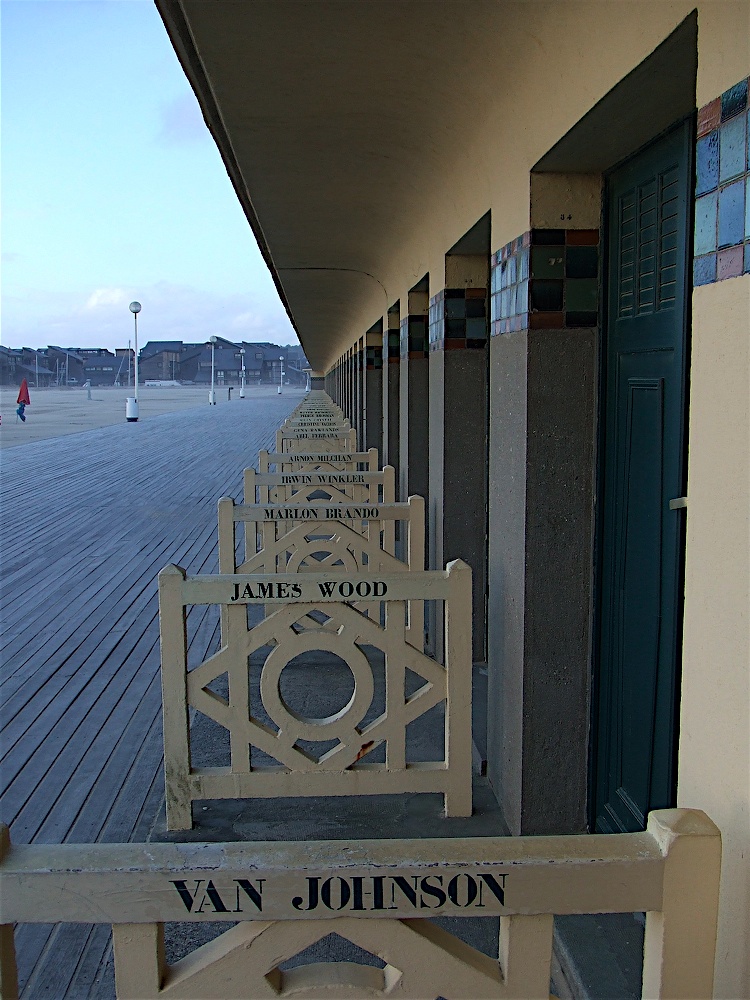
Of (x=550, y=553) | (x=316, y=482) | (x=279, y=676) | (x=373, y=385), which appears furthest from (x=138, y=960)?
(x=373, y=385)

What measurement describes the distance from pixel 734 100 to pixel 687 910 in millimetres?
1361

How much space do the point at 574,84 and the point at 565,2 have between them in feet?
0.69

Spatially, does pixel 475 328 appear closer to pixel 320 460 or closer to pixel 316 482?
pixel 316 482

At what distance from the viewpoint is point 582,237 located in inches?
124

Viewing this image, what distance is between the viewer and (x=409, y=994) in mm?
1339

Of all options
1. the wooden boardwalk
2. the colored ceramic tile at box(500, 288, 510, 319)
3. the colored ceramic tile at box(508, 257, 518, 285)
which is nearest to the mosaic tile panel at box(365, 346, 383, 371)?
the wooden boardwalk

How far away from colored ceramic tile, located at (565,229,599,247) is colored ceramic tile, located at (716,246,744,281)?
58.1 inches

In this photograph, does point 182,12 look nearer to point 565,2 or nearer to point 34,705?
point 565,2

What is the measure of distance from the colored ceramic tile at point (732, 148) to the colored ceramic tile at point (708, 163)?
0.06ft

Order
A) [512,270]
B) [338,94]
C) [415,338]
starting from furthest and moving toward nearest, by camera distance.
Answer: [415,338] → [338,94] → [512,270]

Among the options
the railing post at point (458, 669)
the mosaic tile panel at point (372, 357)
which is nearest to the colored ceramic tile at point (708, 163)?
the railing post at point (458, 669)

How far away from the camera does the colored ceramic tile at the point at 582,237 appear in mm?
3135

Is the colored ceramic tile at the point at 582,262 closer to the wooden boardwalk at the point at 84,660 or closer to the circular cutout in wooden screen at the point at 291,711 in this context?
the circular cutout in wooden screen at the point at 291,711

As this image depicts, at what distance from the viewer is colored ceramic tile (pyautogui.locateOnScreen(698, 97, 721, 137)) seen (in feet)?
5.70
